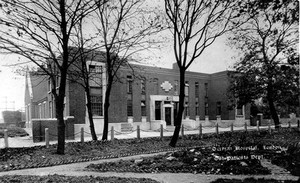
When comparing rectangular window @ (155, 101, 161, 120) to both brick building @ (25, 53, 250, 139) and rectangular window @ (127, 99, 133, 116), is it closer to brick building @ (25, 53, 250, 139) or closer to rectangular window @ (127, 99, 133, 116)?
brick building @ (25, 53, 250, 139)

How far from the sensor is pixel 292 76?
66.0 ft

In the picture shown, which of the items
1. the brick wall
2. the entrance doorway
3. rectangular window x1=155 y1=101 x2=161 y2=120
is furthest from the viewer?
the entrance doorway

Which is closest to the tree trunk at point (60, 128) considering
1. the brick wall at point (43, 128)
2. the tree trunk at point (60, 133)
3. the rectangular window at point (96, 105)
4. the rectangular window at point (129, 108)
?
the tree trunk at point (60, 133)

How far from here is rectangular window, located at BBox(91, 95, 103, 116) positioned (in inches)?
995

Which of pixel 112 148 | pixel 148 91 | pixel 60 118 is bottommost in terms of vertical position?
pixel 112 148

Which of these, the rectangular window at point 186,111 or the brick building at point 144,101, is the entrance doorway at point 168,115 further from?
the rectangular window at point 186,111

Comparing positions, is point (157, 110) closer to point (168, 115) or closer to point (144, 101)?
point (168, 115)

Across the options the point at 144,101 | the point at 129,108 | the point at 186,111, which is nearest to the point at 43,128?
the point at 129,108

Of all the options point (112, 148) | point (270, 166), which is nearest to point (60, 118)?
point (112, 148)

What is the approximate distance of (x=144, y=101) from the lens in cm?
3150

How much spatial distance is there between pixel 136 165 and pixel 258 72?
16.9 meters

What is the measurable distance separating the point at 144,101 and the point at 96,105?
7727mm

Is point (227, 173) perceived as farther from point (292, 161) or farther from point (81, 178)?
point (81, 178)

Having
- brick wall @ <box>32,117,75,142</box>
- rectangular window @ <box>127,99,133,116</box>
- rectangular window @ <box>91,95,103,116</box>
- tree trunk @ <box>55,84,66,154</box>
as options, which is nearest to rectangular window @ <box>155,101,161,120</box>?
rectangular window @ <box>127,99,133,116</box>
